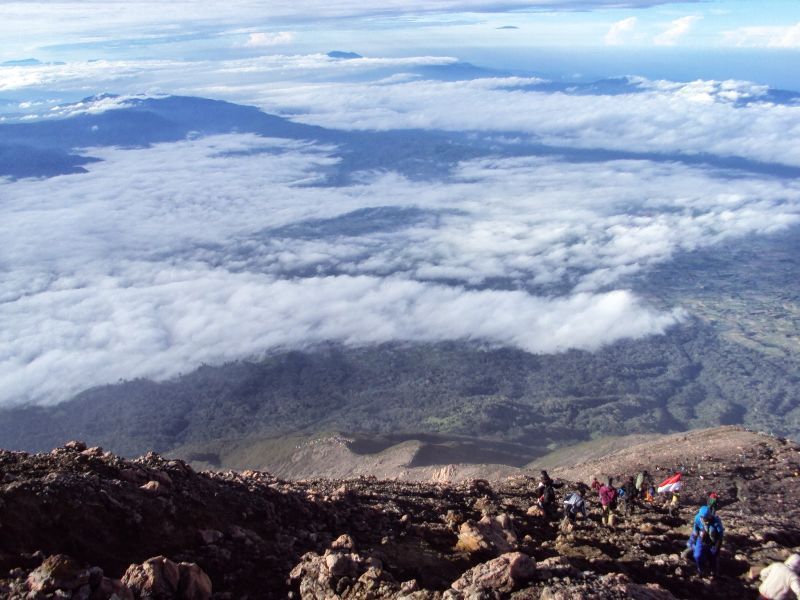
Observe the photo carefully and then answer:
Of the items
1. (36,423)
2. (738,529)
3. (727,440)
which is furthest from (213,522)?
(36,423)

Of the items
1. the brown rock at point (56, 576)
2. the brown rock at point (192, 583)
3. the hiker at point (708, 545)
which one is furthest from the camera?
the hiker at point (708, 545)

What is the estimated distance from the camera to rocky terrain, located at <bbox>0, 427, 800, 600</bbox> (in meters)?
14.2

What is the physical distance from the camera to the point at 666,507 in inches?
1024

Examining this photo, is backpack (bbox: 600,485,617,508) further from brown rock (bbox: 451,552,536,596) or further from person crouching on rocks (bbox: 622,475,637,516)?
brown rock (bbox: 451,552,536,596)

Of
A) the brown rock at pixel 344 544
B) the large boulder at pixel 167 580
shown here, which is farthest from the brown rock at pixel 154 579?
the brown rock at pixel 344 544

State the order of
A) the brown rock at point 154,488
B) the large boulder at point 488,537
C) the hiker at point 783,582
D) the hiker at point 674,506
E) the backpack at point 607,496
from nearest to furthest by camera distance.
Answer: the hiker at point 783,582 < the brown rock at point 154,488 < the large boulder at point 488,537 < the backpack at point 607,496 < the hiker at point 674,506

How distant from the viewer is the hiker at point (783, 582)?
15.1 metres

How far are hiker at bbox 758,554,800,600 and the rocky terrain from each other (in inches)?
61.7

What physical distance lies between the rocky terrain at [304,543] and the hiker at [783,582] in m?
1.57

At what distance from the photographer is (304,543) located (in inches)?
717

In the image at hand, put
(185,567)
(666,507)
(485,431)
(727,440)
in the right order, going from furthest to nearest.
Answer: (485,431)
(727,440)
(666,507)
(185,567)

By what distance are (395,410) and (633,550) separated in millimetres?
180937

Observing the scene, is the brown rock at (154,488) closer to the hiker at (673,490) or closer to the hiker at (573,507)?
the hiker at (573,507)

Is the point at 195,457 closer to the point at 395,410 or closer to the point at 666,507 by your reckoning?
the point at 395,410
